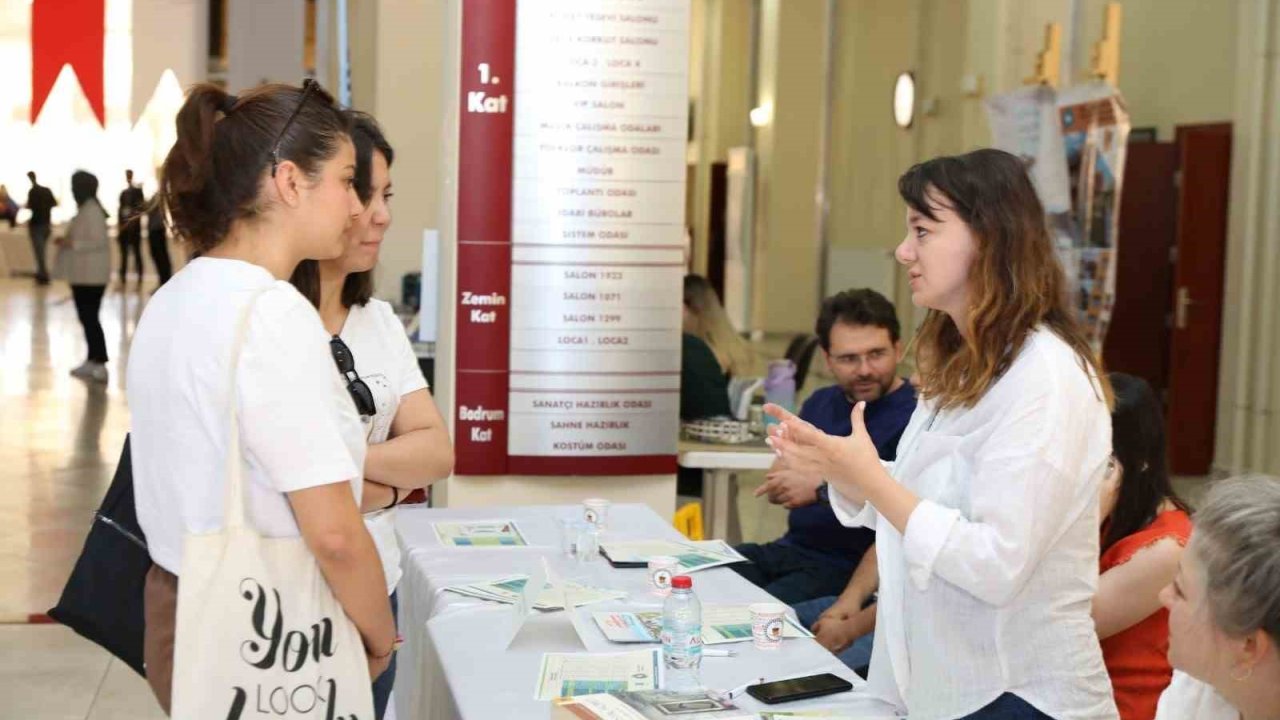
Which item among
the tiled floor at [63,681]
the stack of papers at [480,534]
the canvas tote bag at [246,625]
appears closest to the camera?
the canvas tote bag at [246,625]

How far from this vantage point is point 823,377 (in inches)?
559

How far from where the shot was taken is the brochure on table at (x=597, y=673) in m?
2.38

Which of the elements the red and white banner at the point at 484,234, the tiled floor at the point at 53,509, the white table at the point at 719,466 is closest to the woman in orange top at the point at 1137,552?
the tiled floor at the point at 53,509

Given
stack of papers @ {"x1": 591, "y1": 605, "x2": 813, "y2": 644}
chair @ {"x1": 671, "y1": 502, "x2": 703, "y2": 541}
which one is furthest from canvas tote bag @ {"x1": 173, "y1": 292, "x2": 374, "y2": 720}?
chair @ {"x1": 671, "y1": 502, "x2": 703, "y2": 541}

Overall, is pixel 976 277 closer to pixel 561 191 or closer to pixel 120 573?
pixel 120 573

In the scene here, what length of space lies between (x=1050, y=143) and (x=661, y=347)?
3943mm

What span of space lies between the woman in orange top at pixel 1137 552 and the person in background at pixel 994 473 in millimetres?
397

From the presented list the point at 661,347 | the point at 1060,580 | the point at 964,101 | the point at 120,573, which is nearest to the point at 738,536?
the point at 661,347

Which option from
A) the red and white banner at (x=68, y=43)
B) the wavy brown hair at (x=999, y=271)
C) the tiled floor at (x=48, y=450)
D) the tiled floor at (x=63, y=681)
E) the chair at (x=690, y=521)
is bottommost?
the tiled floor at (x=63, y=681)

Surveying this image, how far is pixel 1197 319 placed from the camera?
920 cm

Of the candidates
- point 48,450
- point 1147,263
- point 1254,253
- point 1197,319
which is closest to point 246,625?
point 48,450

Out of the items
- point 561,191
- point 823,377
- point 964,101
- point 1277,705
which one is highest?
point 964,101

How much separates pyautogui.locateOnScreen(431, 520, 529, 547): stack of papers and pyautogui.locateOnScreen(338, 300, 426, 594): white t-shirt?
2.79ft

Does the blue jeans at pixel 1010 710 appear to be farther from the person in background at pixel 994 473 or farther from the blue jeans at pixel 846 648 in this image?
the blue jeans at pixel 846 648
